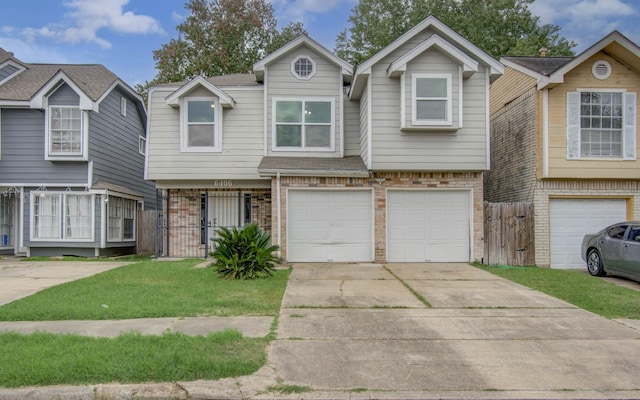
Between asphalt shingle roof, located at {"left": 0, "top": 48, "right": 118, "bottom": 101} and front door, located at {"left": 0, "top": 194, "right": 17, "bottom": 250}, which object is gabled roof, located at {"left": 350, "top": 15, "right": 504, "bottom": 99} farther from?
front door, located at {"left": 0, "top": 194, "right": 17, "bottom": 250}

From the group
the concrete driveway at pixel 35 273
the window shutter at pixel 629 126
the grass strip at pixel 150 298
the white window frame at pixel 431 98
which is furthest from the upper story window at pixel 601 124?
the concrete driveway at pixel 35 273

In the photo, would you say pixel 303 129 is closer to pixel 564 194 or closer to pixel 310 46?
pixel 310 46

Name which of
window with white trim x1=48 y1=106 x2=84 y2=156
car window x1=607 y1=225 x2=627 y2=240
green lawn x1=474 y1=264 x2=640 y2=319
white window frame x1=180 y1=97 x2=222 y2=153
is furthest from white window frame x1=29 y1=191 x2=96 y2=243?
car window x1=607 y1=225 x2=627 y2=240

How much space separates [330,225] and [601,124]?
27.3 feet

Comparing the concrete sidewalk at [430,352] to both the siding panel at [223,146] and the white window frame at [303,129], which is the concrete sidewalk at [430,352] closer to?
the white window frame at [303,129]

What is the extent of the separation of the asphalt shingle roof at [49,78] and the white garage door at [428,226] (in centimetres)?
1088

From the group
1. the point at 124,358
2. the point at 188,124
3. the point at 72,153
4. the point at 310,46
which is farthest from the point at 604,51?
the point at 72,153

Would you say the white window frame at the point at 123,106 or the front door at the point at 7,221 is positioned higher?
the white window frame at the point at 123,106

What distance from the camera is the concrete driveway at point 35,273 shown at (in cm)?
893

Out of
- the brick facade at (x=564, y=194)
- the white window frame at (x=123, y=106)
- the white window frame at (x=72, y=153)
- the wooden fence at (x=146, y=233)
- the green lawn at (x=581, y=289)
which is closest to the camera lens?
the green lawn at (x=581, y=289)

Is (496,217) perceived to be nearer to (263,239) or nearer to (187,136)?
(263,239)

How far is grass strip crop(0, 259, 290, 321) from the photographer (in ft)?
22.4

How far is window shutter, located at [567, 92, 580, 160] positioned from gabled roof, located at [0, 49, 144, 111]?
14911mm

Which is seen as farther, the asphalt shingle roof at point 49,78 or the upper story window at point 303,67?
the asphalt shingle roof at point 49,78
